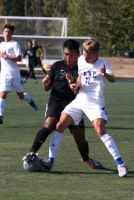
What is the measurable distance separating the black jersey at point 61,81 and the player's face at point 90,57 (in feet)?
1.38

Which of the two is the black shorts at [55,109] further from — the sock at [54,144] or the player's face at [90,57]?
the player's face at [90,57]

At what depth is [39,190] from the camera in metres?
5.85

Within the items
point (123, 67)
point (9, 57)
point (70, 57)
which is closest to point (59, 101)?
point (70, 57)

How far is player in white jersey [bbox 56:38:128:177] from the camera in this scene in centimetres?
665

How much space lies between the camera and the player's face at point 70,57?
23.0ft

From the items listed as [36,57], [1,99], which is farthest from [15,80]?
[36,57]

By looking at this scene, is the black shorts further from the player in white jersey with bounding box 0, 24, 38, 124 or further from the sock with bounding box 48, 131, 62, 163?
the player in white jersey with bounding box 0, 24, 38, 124

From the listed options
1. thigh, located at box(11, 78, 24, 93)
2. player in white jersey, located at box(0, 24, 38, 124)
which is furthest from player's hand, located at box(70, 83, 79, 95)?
thigh, located at box(11, 78, 24, 93)

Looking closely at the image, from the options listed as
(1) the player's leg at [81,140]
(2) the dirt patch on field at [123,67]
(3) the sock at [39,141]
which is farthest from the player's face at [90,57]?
(2) the dirt patch on field at [123,67]

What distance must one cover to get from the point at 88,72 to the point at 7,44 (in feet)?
16.2

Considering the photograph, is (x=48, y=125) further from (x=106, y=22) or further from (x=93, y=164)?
(x=106, y=22)

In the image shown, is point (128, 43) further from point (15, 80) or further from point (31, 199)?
point (31, 199)

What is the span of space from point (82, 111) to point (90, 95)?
239mm

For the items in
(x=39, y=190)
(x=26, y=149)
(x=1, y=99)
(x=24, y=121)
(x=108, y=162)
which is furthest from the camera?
(x=24, y=121)
